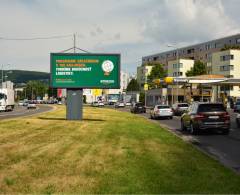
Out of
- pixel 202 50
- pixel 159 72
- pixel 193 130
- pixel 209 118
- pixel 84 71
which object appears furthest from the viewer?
pixel 202 50

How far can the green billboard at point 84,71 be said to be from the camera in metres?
35.5

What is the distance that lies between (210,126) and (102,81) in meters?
13.0

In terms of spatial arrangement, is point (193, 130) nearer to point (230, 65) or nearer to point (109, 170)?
point (109, 170)

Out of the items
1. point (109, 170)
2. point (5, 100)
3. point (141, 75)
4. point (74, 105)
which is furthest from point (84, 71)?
point (141, 75)

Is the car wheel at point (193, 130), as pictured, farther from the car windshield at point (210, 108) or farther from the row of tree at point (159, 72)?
the row of tree at point (159, 72)

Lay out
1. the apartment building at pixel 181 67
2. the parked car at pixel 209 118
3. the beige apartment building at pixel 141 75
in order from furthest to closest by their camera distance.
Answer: the beige apartment building at pixel 141 75 < the apartment building at pixel 181 67 < the parked car at pixel 209 118

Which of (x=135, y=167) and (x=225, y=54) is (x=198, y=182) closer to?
(x=135, y=167)

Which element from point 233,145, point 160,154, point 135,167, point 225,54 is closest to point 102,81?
point 233,145

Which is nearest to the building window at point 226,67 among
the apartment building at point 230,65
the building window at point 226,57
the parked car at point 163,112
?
the apartment building at point 230,65

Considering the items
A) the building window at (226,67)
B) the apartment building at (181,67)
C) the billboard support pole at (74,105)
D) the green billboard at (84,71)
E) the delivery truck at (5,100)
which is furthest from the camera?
the apartment building at (181,67)

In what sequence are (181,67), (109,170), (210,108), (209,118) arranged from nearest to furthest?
1. (109,170)
2. (209,118)
3. (210,108)
4. (181,67)

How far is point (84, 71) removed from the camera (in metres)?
35.7

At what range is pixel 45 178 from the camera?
30.7 feet

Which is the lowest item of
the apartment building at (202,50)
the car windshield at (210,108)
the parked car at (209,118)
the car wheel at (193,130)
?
the car wheel at (193,130)
